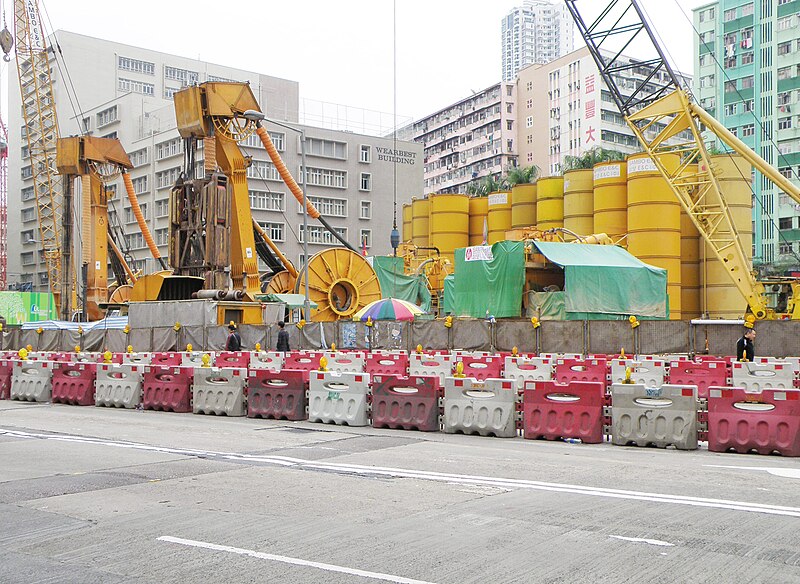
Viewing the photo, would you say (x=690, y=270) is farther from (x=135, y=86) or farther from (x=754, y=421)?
(x=135, y=86)

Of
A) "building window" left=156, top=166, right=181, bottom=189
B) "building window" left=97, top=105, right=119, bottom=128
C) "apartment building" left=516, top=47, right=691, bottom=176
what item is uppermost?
"apartment building" left=516, top=47, right=691, bottom=176

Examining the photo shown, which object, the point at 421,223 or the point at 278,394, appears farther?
the point at 421,223

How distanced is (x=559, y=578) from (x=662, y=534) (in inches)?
57.2

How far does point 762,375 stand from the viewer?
52.2 ft

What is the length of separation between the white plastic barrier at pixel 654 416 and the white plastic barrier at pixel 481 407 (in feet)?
5.26

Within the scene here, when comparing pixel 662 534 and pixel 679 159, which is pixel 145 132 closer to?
pixel 679 159

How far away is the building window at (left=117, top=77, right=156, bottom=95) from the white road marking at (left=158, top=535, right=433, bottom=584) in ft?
314

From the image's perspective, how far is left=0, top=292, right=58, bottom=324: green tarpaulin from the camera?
7484cm

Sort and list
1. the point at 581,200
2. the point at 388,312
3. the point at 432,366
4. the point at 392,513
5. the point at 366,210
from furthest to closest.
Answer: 1. the point at 366,210
2. the point at 581,200
3. the point at 388,312
4. the point at 432,366
5. the point at 392,513

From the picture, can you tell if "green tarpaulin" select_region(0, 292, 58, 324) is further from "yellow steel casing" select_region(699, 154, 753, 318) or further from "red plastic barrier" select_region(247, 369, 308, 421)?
"red plastic barrier" select_region(247, 369, 308, 421)

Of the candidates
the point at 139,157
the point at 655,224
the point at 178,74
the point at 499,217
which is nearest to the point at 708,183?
the point at 655,224

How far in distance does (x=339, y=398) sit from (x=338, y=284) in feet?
80.6

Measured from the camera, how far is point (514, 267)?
116 feet

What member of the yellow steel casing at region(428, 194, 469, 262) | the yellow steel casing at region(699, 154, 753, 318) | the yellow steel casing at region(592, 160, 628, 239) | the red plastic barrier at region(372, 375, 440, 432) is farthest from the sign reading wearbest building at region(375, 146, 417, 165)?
the red plastic barrier at region(372, 375, 440, 432)
